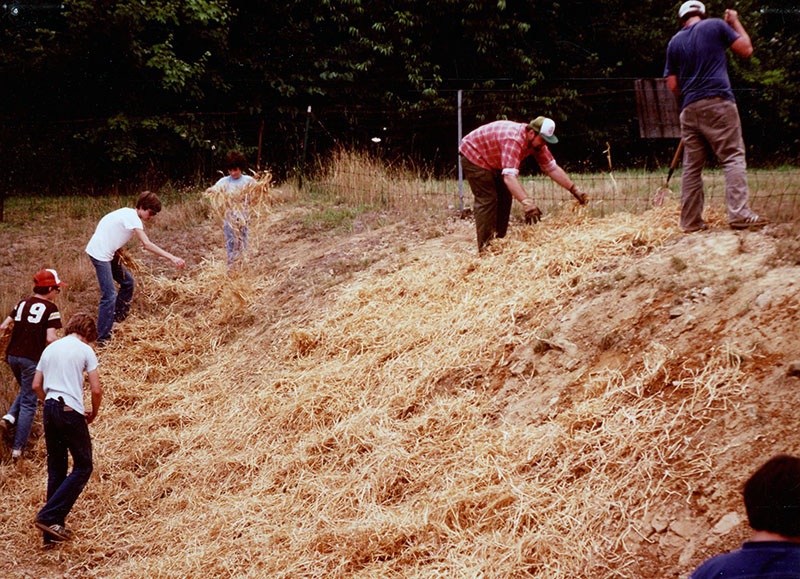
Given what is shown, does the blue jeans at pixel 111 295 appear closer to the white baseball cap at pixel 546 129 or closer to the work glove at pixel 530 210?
the work glove at pixel 530 210

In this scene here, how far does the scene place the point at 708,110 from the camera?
19.9 ft

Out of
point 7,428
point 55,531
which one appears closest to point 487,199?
point 55,531

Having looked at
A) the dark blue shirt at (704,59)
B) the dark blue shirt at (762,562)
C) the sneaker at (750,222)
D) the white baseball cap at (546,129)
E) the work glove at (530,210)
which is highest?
the dark blue shirt at (704,59)

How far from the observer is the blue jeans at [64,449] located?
213 inches

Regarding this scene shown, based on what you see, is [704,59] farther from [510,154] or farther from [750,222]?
[510,154]

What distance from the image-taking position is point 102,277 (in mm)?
8508

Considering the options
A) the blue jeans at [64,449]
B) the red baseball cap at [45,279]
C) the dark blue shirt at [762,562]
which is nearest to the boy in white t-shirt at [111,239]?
the red baseball cap at [45,279]

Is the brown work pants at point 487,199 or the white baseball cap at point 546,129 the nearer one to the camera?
the white baseball cap at point 546,129

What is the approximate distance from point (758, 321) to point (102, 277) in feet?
22.3

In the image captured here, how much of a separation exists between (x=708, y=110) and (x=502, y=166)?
6.64 ft

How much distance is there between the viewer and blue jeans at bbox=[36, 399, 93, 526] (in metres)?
5.41

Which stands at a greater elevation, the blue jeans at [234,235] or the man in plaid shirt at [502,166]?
the man in plaid shirt at [502,166]

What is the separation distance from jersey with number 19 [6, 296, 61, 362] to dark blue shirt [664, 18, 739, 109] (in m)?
5.78

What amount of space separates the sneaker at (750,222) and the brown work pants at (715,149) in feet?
0.10
